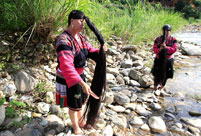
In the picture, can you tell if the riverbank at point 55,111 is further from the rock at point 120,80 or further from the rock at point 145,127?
the rock at point 120,80

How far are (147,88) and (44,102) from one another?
234 cm

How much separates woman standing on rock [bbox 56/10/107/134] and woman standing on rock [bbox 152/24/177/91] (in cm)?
188

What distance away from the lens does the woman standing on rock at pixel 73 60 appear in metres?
1.45

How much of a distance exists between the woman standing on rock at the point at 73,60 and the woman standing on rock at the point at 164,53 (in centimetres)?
188

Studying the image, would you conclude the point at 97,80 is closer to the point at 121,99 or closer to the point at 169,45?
the point at 121,99

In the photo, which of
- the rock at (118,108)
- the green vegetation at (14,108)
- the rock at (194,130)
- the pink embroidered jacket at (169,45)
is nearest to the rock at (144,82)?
the pink embroidered jacket at (169,45)

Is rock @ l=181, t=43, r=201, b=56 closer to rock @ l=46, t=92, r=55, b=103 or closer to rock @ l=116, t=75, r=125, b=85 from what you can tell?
rock @ l=116, t=75, r=125, b=85

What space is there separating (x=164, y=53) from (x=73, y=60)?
7.24 ft

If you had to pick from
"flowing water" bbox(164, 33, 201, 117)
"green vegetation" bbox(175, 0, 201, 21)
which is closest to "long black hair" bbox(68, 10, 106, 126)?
"flowing water" bbox(164, 33, 201, 117)

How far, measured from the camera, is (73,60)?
5.07ft

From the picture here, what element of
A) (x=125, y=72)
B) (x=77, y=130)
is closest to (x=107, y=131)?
(x=77, y=130)

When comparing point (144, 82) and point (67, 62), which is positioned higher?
point (67, 62)

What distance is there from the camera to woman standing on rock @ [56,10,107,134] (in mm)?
1448

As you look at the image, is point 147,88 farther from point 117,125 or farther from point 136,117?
point 117,125
